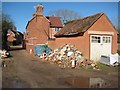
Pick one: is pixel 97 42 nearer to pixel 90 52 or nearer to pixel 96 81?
pixel 90 52

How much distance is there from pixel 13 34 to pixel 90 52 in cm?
6023

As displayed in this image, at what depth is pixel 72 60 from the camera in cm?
1952

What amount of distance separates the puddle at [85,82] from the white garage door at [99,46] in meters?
8.63

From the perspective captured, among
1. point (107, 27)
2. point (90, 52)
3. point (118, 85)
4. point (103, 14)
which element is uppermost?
point (103, 14)

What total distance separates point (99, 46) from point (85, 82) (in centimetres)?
1047

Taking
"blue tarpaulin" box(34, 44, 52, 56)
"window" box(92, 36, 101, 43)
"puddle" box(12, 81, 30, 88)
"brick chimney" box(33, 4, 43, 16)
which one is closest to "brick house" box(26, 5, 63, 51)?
"brick chimney" box(33, 4, 43, 16)

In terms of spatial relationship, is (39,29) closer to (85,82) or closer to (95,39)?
(95,39)

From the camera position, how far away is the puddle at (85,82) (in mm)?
11648

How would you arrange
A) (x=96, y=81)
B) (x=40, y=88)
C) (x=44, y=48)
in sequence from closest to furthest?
(x=40, y=88), (x=96, y=81), (x=44, y=48)

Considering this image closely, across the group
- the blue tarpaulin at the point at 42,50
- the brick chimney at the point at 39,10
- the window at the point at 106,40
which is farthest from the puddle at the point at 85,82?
the brick chimney at the point at 39,10

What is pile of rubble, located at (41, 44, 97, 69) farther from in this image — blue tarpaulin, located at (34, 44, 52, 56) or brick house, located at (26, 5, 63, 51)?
brick house, located at (26, 5, 63, 51)

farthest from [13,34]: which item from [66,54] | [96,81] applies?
[96,81]

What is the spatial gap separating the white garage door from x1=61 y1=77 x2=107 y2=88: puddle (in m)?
8.63

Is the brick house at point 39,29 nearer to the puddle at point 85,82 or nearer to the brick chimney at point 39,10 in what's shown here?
the brick chimney at point 39,10
